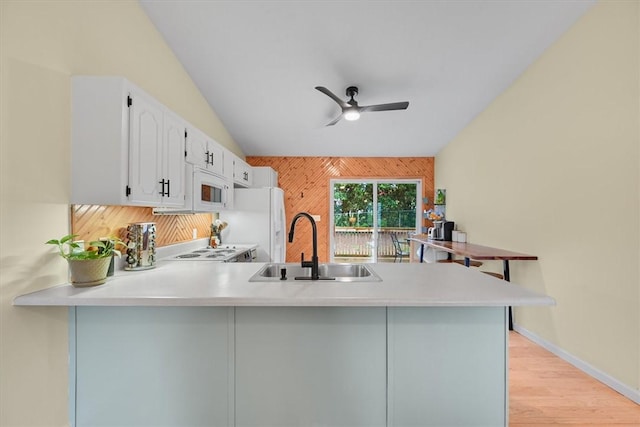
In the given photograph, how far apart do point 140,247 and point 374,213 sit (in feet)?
14.4

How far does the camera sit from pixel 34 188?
1.43 meters

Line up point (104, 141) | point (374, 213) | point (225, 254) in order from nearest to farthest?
point (104, 141), point (225, 254), point (374, 213)

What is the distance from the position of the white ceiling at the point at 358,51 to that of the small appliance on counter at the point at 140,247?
1832 mm

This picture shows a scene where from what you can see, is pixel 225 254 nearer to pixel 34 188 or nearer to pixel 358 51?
pixel 34 188

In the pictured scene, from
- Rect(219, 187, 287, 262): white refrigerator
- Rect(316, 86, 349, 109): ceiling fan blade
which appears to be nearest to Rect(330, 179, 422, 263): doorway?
Rect(219, 187, 287, 262): white refrigerator

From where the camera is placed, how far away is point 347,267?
2.11m

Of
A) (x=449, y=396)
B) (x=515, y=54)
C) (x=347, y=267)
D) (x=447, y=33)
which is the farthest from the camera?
(x=515, y=54)

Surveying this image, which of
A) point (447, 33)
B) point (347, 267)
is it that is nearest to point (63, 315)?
point (347, 267)

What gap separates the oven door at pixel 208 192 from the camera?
2.52 m

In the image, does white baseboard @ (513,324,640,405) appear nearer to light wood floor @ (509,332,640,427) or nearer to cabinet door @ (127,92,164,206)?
light wood floor @ (509,332,640,427)

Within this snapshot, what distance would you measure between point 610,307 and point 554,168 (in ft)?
4.05

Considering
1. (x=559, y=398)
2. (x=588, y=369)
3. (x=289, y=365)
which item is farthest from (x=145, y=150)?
(x=588, y=369)

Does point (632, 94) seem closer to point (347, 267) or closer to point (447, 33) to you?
point (447, 33)

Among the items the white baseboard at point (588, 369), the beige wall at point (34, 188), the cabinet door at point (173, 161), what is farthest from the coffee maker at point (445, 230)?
the beige wall at point (34, 188)
